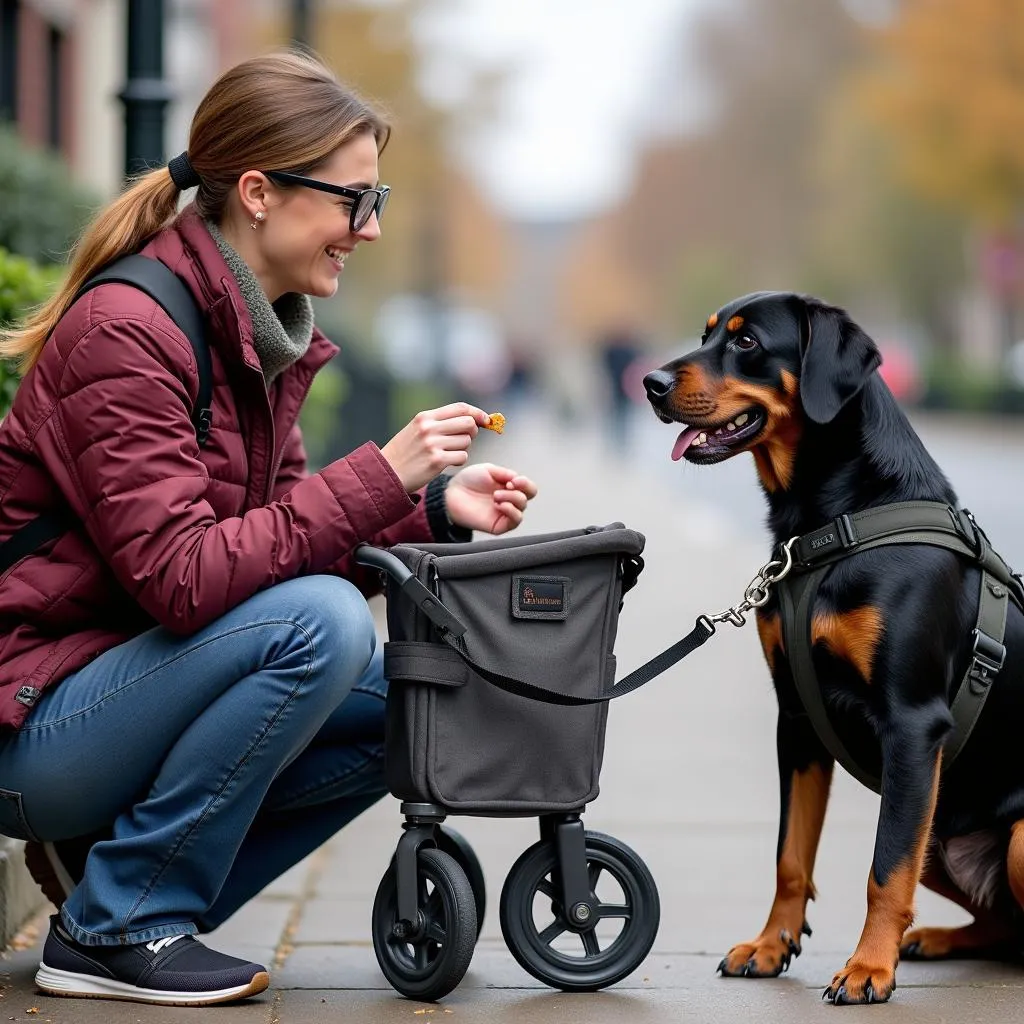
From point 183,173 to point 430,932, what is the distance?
65.2 inches

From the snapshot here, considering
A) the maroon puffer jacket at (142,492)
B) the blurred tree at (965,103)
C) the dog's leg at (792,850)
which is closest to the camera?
the maroon puffer jacket at (142,492)

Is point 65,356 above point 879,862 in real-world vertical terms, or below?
above

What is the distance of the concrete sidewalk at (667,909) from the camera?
3.33 metres

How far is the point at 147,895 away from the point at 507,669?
2.74ft

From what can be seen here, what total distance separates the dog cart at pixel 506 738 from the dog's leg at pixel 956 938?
0.74 meters

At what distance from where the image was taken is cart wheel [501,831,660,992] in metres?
3.41

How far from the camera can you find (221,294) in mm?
3381

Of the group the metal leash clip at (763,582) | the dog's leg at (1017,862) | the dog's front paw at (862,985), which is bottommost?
the dog's front paw at (862,985)

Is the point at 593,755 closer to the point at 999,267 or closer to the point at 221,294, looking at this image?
the point at 221,294

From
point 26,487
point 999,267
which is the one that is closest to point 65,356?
point 26,487

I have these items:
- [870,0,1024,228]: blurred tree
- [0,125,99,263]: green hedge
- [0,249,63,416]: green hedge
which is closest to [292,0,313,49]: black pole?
[0,125,99,263]: green hedge

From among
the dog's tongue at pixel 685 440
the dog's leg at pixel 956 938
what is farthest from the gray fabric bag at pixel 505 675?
the dog's leg at pixel 956 938

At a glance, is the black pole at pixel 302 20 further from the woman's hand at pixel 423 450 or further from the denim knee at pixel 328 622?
the denim knee at pixel 328 622

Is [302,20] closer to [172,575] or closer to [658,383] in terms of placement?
[658,383]
